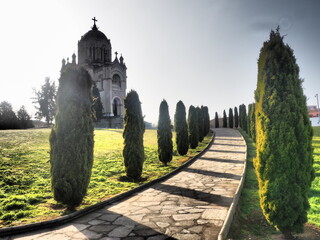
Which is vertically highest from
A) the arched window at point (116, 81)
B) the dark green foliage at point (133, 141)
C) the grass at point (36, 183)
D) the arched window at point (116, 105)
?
the arched window at point (116, 81)

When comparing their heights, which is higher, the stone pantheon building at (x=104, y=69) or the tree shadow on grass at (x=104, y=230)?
the stone pantheon building at (x=104, y=69)

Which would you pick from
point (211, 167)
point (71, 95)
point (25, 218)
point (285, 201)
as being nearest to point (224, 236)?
point (285, 201)

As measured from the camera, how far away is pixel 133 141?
31.7ft

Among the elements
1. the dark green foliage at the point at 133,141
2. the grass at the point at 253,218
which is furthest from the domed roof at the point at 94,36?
the grass at the point at 253,218

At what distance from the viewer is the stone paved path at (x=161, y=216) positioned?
466cm

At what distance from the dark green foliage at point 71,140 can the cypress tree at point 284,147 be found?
14.4 feet

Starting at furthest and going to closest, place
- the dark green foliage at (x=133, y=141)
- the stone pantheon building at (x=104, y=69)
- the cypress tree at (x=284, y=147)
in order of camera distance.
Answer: the stone pantheon building at (x=104, y=69)
the dark green foliage at (x=133, y=141)
the cypress tree at (x=284, y=147)

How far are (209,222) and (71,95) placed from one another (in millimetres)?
4716

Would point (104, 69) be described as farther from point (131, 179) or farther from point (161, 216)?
point (161, 216)

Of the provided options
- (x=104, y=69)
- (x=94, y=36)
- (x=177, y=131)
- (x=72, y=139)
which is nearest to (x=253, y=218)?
(x=72, y=139)

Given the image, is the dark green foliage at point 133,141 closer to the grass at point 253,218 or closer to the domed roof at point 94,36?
the grass at point 253,218

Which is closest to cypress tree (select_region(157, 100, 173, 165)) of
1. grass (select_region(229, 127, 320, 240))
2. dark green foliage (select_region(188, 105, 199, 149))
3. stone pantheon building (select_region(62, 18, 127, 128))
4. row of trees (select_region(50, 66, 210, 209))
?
dark green foliage (select_region(188, 105, 199, 149))

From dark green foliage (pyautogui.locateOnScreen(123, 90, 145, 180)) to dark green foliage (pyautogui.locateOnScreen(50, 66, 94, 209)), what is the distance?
121 inches

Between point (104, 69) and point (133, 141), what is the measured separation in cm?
4049
